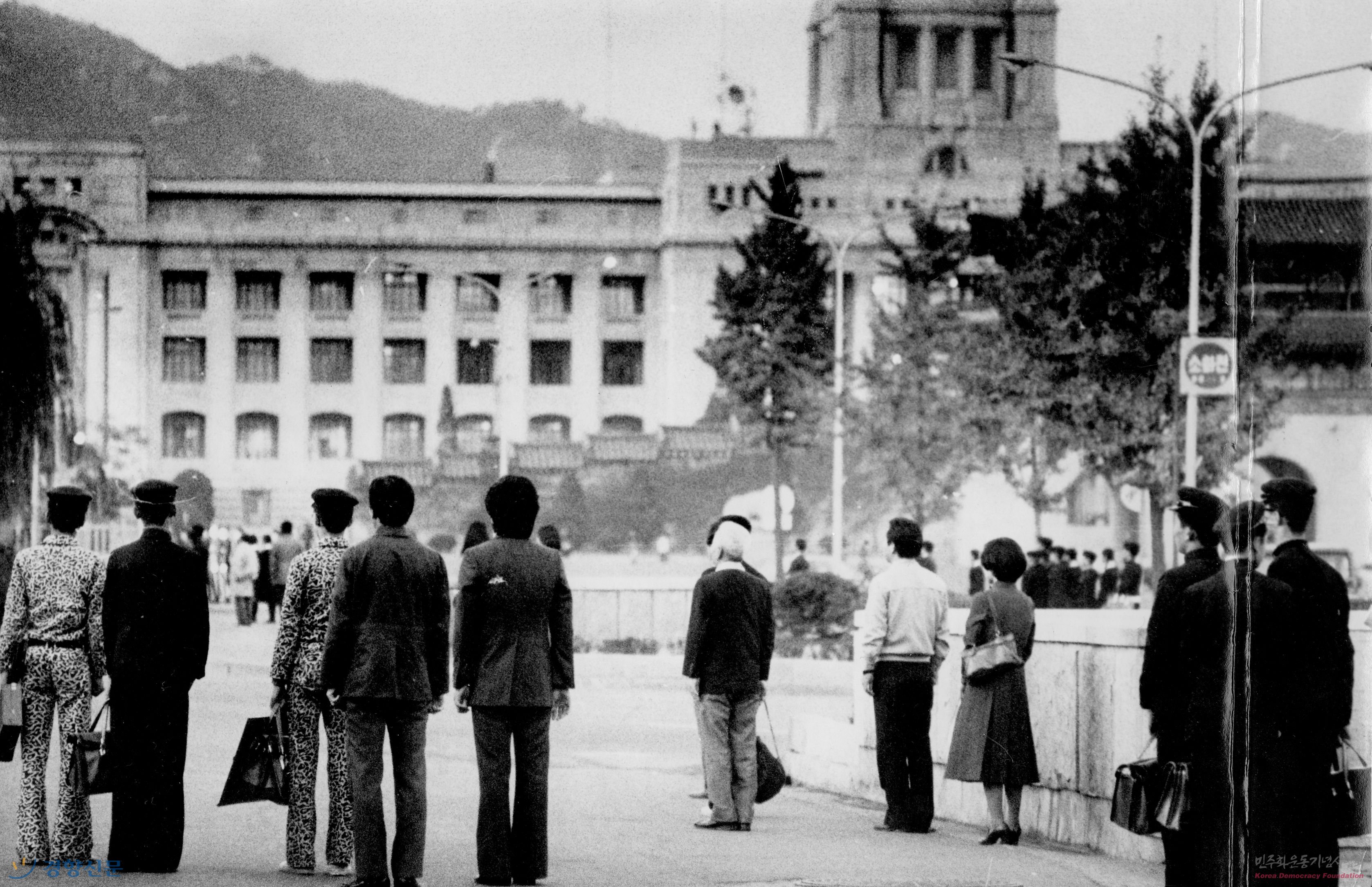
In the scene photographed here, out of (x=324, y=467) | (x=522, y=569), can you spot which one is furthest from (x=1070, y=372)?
(x=324, y=467)

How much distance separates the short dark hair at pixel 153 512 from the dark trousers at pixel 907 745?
376 centimetres

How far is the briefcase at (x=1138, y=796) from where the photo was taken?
23.5 feet

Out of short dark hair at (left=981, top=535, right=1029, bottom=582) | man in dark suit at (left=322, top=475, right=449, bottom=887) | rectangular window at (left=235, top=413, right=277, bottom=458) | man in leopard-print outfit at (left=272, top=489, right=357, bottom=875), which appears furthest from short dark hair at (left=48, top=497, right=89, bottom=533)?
rectangular window at (left=235, top=413, right=277, bottom=458)

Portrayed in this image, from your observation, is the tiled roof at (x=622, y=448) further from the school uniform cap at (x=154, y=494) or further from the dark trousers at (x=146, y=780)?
the dark trousers at (x=146, y=780)

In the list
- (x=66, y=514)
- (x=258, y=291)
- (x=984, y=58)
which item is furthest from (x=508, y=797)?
(x=258, y=291)

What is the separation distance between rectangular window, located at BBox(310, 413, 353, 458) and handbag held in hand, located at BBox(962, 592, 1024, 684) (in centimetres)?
6465

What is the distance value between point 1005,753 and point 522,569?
2.92m

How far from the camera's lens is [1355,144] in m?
6.07

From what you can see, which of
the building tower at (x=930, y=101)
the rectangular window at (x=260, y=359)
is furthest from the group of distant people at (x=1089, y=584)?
the rectangular window at (x=260, y=359)

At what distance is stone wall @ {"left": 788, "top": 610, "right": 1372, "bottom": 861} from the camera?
29.5 ft

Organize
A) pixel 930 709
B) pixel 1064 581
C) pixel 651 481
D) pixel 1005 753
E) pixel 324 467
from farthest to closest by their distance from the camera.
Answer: pixel 324 467
pixel 651 481
pixel 1064 581
pixel 930 709
pixel 1005 753

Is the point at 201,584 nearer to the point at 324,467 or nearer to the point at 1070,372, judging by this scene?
the point at 1070,372

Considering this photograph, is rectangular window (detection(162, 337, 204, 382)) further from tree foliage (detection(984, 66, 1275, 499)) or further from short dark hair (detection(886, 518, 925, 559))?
short dark hair (detection(886, 518, 925, 559))

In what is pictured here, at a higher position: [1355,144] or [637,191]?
[637,191]
